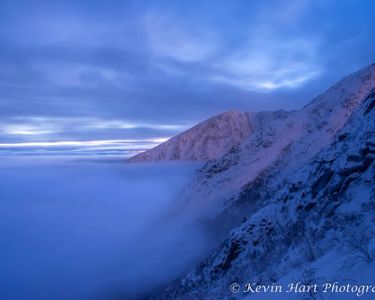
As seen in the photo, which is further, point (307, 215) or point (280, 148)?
point (280, 148)

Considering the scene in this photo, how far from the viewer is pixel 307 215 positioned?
15.3m

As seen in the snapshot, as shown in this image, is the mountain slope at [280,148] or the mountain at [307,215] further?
the mountain slope at [280,148]

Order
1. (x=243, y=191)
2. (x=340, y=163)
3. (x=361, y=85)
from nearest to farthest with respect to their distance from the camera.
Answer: (x=340, y=163), (x=243, y=191), (x=361, y=85)

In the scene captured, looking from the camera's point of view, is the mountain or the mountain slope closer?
the mountain

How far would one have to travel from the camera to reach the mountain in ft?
19.1

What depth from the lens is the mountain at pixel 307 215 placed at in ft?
19.1

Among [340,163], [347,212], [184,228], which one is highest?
[340,163]

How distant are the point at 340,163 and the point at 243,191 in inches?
1723

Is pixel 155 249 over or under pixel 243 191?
under

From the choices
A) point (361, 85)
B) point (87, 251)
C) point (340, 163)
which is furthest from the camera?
point (87, 251)

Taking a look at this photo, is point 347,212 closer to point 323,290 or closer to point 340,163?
point 340,163

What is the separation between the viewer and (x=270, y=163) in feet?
198

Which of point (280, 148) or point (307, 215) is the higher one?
point (280, 148)

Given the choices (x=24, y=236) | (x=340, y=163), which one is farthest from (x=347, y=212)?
(x=24, y=236)
